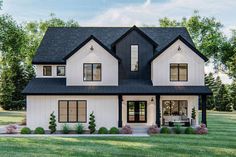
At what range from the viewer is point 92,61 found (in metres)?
28.9

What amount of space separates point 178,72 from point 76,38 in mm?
10937

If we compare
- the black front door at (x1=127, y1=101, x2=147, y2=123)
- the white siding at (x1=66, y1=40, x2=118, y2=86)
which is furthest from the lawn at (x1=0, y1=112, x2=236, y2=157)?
the black front door at (x1=127, y1=101, x2=147, y2=123)

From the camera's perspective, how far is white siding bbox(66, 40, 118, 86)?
28.9m

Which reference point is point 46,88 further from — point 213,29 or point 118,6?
point 213,29

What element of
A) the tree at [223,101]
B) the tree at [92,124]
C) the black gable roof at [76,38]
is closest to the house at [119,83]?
the black gable roof at [76,38]

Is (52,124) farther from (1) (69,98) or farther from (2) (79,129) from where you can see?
(1) (69,98)

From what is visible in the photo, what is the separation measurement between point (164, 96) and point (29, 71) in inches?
1646

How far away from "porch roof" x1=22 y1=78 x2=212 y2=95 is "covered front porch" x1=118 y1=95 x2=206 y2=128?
1.43 metres

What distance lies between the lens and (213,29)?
216ft

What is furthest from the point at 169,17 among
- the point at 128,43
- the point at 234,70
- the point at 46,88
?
the point at 46,88

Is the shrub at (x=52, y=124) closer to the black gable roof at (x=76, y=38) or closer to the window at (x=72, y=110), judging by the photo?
the window at (x=72, y=110)

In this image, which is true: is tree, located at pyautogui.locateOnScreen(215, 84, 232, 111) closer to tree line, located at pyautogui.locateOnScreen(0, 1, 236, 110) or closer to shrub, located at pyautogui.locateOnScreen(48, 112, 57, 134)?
tree line, located at pyautogui.locateOnScreen(0, 1, 236, 110)

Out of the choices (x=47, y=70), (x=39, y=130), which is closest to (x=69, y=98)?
(x=39, y=130)

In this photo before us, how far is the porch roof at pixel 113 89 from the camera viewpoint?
90.3 feet
